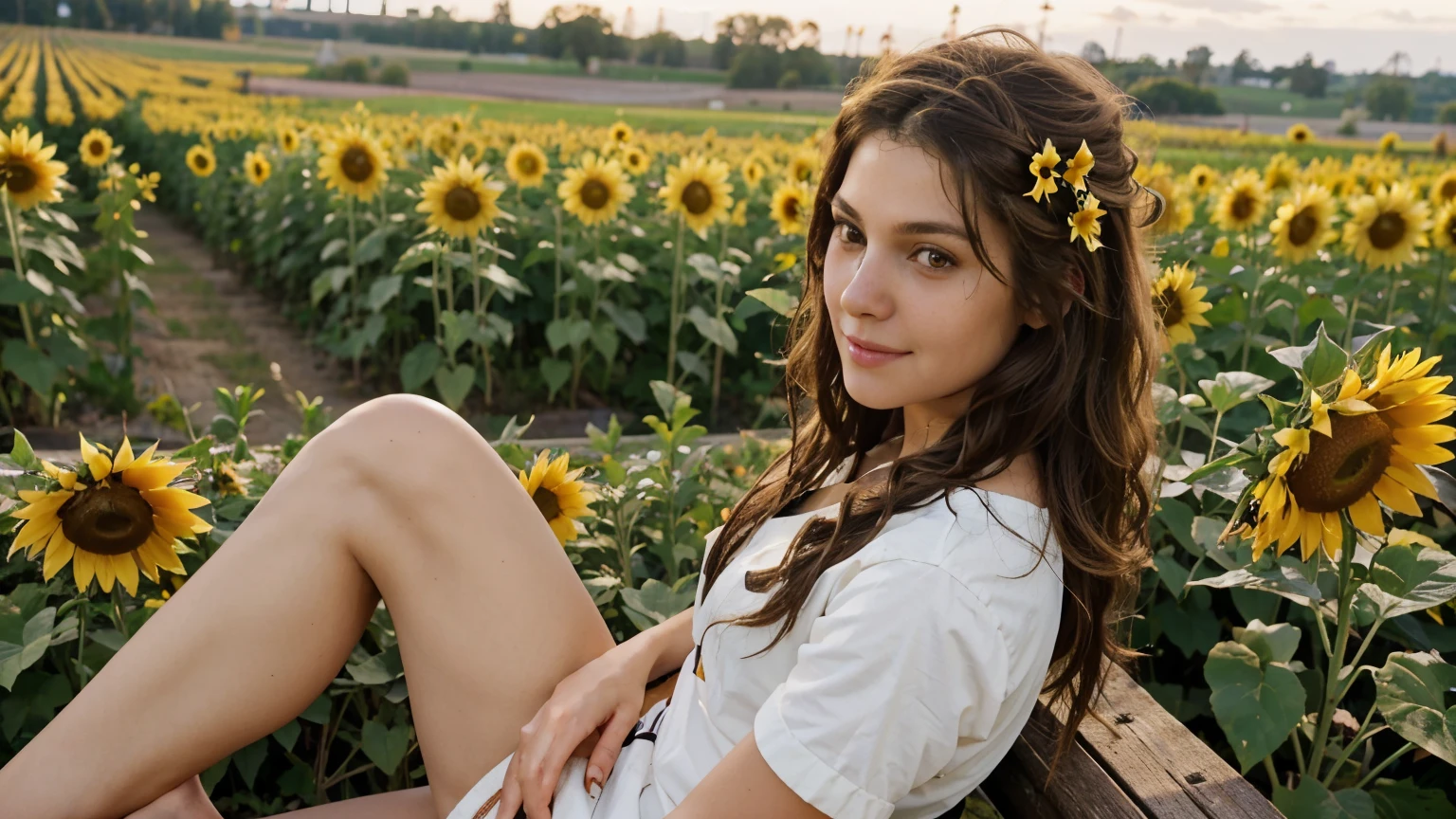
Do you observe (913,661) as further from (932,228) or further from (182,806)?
(182,806)

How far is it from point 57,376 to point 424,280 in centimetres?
121

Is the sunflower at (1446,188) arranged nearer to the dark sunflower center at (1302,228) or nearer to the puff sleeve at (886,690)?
the dark sunflower center at (1302,228)

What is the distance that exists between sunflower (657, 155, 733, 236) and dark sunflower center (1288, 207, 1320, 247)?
6.25 ft

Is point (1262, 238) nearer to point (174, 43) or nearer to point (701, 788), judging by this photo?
point (701, 788)

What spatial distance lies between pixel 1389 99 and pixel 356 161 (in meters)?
15.2

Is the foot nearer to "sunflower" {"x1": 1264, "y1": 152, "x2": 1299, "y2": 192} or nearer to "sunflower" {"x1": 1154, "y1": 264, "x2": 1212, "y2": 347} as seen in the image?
"sunflower" {"x1": 1154, "y1": 264, "x2": 1212, "y2": 347}

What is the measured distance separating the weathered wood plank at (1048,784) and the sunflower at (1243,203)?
2.96 metres

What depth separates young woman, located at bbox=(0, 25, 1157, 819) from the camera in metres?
1.10

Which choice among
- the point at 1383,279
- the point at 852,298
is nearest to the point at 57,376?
the point at 852,298

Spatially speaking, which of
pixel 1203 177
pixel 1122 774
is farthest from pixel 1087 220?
pixel 1203 177

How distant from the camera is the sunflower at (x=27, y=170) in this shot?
11.0ft

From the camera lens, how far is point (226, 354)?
17.7 ft

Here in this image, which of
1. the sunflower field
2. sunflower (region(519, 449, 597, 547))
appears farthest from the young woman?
sunflower (region(519, 449, 597, 547))

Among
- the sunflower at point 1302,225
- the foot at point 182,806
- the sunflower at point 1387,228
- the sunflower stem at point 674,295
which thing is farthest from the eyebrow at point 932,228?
the sunflower stem at point 674,295
